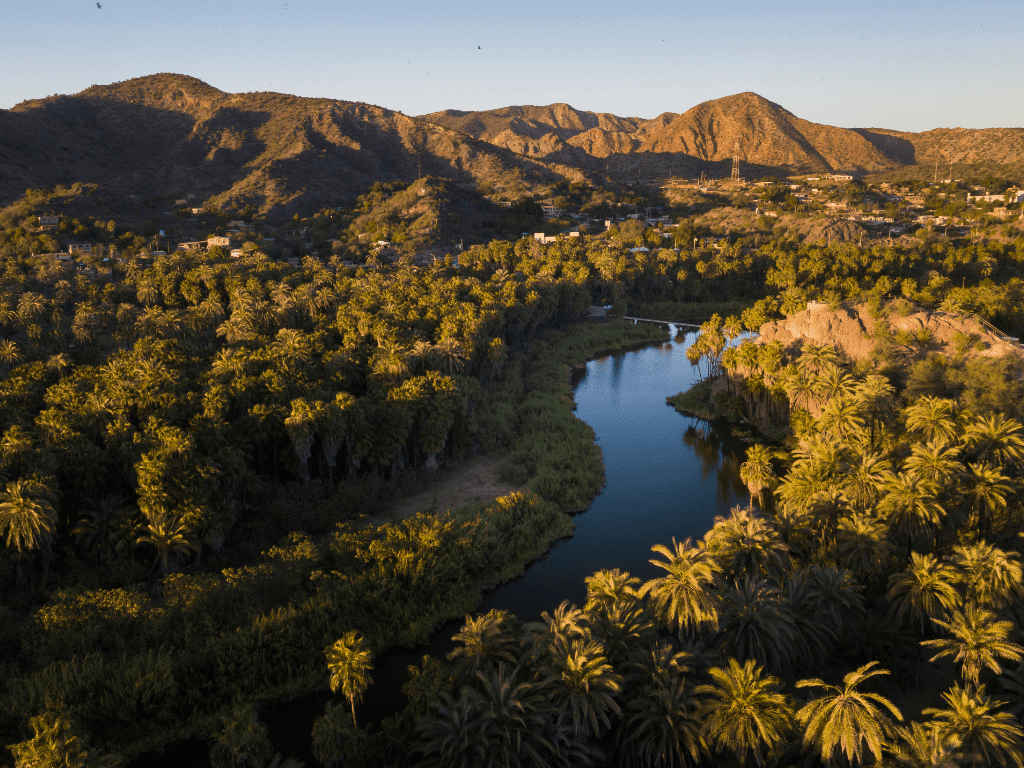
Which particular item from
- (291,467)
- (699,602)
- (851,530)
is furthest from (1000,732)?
(291,467)

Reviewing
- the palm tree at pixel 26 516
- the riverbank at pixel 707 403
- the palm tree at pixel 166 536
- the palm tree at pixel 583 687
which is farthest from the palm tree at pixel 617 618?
the riverbank at pixel 707 403

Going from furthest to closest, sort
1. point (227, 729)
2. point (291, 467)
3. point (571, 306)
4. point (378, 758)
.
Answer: point (571, 306), point (291, 467), point (378, 758), point (227, 729)

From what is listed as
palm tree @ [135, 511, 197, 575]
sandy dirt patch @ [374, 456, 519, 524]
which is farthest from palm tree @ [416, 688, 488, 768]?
sandy dirt patch @ [374, 456, 519, 524]

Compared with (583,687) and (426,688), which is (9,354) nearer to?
(426,688)

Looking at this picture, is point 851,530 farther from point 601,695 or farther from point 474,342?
point 474,342

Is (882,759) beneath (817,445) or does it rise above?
beneath
